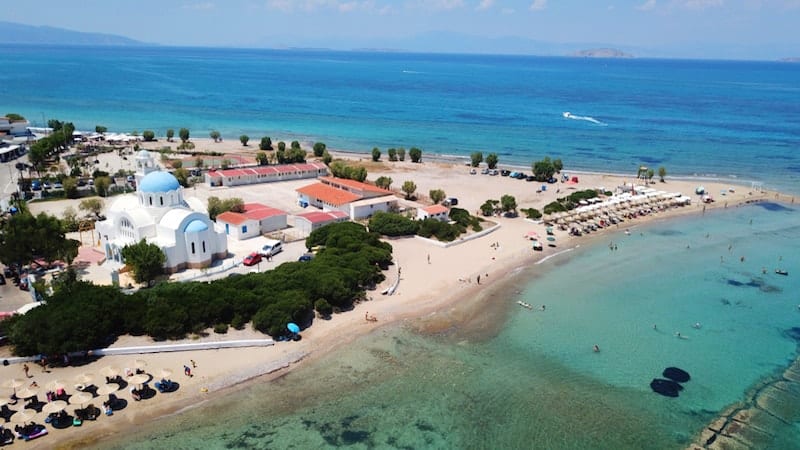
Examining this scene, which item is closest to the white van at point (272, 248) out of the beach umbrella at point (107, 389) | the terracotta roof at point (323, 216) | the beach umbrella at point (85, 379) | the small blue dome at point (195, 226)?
the terracotta roof at point (323, 216)

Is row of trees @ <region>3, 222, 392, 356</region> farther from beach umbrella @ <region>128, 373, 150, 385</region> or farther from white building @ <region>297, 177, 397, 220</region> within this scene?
white building @ <region>297, 177, 397, 220</region>

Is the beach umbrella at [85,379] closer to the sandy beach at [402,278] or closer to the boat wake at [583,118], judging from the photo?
the sandy beach at [402,278]

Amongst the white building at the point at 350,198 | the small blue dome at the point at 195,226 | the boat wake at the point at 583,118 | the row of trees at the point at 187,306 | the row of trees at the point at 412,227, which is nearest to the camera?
the row of trees at the point at 187,306

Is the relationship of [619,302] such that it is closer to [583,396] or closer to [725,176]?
[583,396]

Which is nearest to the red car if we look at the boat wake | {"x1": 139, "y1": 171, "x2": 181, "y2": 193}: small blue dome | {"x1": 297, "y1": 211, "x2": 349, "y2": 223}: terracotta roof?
{"x1": 139, "y1": 171, "x2": 181, "y2": 193}: small blue dome

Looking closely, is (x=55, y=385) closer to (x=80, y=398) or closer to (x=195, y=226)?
(x=80, y=398)
